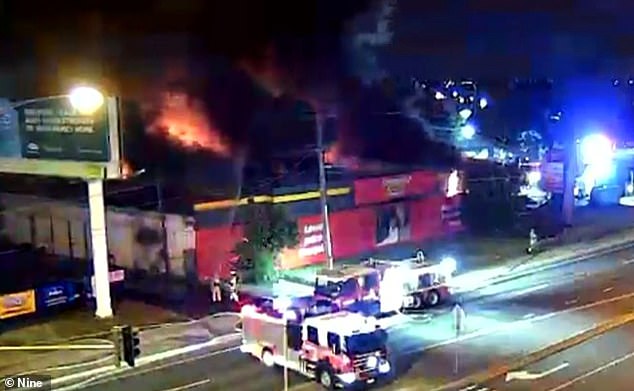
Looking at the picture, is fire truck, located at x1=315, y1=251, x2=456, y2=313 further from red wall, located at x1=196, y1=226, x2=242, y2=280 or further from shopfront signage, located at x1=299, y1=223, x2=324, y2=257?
shopfront signage, located at x1=299, y1=223, x2=324, y2=257

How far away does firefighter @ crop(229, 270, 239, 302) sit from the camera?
3588 cm

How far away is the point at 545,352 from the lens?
27.9 m

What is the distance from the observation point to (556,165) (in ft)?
186

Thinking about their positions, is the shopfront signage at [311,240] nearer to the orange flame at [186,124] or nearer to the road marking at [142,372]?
the road marking at [142,372]

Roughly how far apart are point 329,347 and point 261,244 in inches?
544

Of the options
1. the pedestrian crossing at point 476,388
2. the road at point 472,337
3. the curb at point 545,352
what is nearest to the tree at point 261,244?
the road at point 472,337

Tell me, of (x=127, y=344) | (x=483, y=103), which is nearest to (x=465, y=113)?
(x=483, y=103)

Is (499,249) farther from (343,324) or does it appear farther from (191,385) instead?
(191,385)

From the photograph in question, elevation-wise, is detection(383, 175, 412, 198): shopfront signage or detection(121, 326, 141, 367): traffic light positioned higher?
detection(383, 175, 412, 198): shopfront signage

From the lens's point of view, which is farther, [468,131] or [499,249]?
[468,131]

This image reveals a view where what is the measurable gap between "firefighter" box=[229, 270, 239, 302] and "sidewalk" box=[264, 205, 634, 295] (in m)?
0.56

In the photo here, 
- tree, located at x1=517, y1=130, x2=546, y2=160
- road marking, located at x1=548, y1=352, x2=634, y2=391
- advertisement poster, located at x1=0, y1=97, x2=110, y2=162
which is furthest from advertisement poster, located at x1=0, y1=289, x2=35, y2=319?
tree, located at x1=517, y1=130, x2=546, y2=160

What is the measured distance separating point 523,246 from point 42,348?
25644mm

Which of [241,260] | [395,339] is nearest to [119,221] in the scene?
[241,260]
